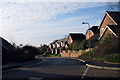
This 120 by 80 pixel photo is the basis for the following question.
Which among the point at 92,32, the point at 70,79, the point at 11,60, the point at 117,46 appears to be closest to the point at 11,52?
the point at 11,60

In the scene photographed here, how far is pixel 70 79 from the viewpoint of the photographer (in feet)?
33.7

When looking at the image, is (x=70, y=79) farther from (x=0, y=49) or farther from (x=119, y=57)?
(x=0, y=49)

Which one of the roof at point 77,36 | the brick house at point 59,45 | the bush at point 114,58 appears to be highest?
the roof at point 77,36

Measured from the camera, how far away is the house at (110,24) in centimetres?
3044

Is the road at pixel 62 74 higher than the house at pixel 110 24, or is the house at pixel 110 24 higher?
the house at pixel 110 24

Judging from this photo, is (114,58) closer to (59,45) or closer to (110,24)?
(110,24)

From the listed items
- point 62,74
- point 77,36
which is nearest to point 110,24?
point 62,74

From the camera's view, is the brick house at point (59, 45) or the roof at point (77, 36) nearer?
the roof at point (77, 36)

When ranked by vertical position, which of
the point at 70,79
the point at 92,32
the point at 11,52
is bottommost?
the point at 70,79

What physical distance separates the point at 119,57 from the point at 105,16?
21.7 metres

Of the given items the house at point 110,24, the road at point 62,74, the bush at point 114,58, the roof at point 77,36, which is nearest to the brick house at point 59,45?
the roof at point 77,36

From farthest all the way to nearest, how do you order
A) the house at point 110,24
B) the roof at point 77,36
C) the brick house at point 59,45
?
1. the brick house at point 59,45
2. the roof at point 77,36
3. the house at point 110,24

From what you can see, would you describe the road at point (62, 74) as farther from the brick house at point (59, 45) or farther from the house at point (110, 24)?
the brick house at point (59, 45)

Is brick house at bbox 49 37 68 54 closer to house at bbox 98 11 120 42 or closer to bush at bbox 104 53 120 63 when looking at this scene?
house at bbox 98 11 120 42
